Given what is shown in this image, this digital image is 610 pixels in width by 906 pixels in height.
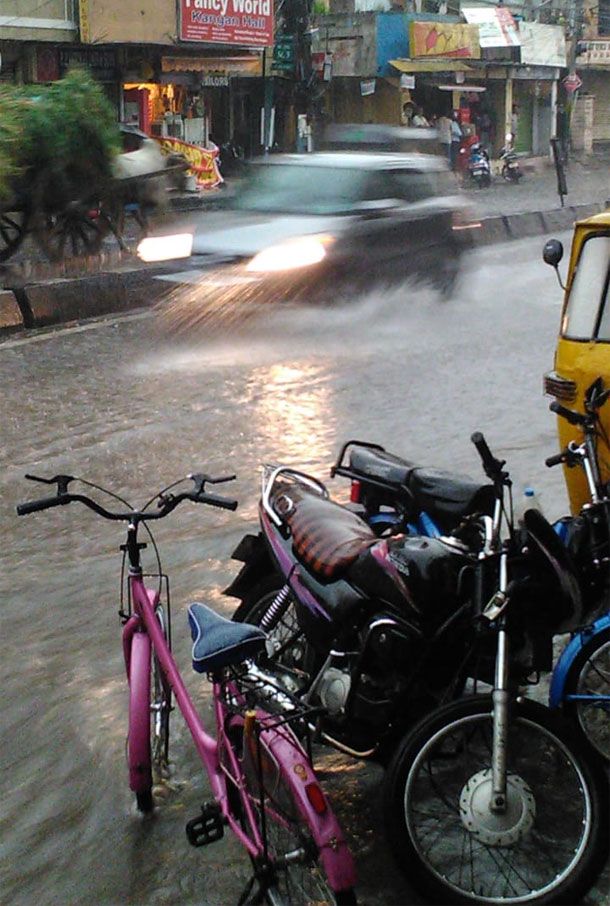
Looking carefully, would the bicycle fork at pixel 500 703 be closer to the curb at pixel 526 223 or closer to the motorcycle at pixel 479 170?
the curb at pixel 526 223

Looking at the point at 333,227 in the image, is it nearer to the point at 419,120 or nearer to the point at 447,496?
the point at 447,496

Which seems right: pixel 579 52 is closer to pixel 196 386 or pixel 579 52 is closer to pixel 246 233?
pixel 246 233

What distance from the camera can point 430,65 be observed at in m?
35.4

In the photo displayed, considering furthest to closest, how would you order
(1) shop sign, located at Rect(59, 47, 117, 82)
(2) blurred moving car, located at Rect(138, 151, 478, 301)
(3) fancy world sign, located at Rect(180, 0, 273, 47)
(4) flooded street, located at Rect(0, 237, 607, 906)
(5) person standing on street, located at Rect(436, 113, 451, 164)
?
(5) person standing on street, located at Rect(436, 113, 451, 164) → (3) fancy world sign, located at Rect(180, 0, 273, 47) → (1) shop sign, located at Rect(59, 47, 117, 82) → (2) blurred moving car, located at Rect(138, 151, 478, 301) → (4) flooded street, located at Rect(0, 237, 607, 906)

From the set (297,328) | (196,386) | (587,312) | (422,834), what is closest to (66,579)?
(587,312)

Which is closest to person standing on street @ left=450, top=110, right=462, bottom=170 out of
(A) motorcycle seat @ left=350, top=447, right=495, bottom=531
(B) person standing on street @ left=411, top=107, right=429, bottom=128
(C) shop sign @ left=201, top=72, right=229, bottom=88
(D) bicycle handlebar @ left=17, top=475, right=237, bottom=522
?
(B) person standing on street @ left=411, top=107, right=429, bottom=128

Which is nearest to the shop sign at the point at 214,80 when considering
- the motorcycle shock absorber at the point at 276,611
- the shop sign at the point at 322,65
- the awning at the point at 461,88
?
the shop sign at the point at 322,65

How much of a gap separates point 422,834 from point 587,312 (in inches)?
99.5

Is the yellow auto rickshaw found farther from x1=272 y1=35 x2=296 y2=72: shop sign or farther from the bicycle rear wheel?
x1=272 y1=35 x2=296 y2=72: shop sign

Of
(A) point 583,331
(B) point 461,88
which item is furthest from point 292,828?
(B) point 461,88

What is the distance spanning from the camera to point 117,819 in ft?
12.8

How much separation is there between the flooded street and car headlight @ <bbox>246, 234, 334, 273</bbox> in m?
0.53

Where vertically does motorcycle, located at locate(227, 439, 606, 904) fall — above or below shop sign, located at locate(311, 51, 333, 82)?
below

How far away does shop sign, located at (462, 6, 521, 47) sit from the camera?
37.7 metres
